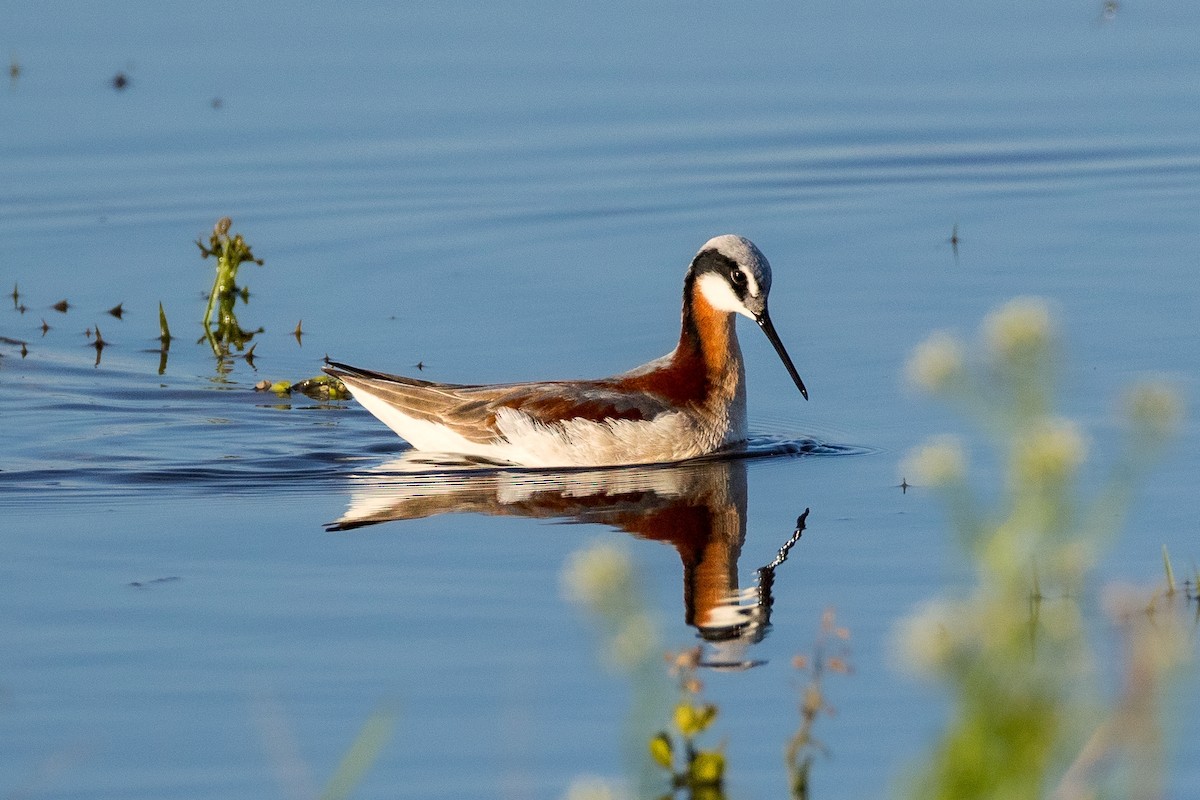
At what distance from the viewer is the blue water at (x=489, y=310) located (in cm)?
715

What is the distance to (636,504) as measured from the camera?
33.9 feet

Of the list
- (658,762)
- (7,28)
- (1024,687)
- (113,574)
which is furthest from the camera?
(7,28)


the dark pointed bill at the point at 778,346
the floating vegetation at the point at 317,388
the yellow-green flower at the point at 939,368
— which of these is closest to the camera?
the yellow-green flower at the point at 939,368

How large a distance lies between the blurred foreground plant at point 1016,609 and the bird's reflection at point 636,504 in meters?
4.31

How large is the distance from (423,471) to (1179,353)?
4718mm

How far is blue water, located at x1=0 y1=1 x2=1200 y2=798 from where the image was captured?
23.5 feet

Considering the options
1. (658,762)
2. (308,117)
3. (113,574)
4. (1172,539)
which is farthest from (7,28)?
(658,762)

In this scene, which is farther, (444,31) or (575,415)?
(444,31)

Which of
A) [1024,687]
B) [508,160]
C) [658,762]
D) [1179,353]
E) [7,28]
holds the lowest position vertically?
[658,762]

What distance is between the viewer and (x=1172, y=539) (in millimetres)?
9016

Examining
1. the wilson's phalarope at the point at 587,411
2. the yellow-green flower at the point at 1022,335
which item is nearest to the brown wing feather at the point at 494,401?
the wilson's phalarope at the point at 587,411

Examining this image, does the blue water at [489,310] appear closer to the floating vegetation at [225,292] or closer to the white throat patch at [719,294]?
the floating vegetation at [225,292]

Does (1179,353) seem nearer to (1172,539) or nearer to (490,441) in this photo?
(1172,539)

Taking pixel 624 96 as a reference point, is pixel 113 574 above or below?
below
